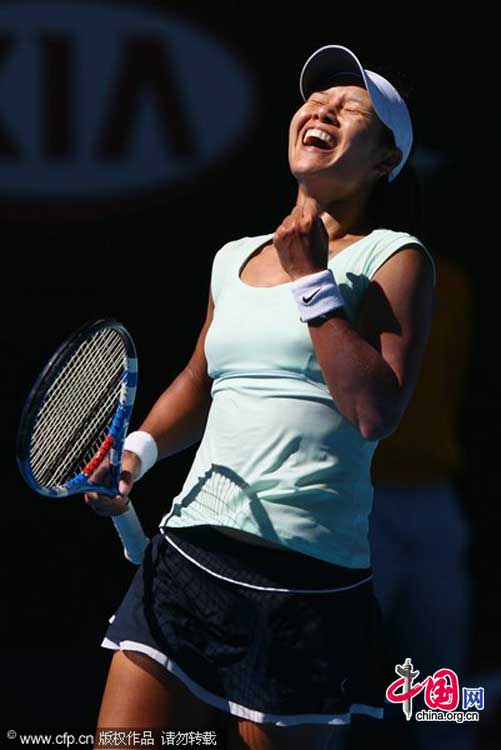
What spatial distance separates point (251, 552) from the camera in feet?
7.82

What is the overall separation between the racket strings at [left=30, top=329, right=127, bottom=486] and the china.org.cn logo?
1094 millimetres

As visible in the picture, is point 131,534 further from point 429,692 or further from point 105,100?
point 105,100

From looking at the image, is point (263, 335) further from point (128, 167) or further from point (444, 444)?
point (128, 167)

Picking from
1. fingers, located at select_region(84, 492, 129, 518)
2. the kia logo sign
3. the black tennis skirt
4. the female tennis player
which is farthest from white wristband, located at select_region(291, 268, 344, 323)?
the kia logo sign

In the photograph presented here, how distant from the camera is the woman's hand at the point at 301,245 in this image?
91.5 inches

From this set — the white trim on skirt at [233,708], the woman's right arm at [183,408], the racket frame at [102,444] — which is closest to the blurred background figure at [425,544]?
the woman's right arm at [183,408]

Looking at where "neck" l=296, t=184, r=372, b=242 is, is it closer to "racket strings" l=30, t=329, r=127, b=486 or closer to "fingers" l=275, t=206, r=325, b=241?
"fingers" l=275, t=206, r=325, b=241

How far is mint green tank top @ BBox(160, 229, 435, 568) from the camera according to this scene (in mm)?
2365

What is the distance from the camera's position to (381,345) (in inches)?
92.4

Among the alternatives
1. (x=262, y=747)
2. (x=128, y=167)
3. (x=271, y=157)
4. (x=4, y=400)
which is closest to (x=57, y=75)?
(x=128, y=167)

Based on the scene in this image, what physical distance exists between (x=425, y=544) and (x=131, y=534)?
1.14 meters

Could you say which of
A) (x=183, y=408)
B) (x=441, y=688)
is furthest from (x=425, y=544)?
(x=183, y=408)

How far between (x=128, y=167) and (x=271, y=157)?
1.33 feet

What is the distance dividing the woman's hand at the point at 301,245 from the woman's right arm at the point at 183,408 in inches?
15.1
